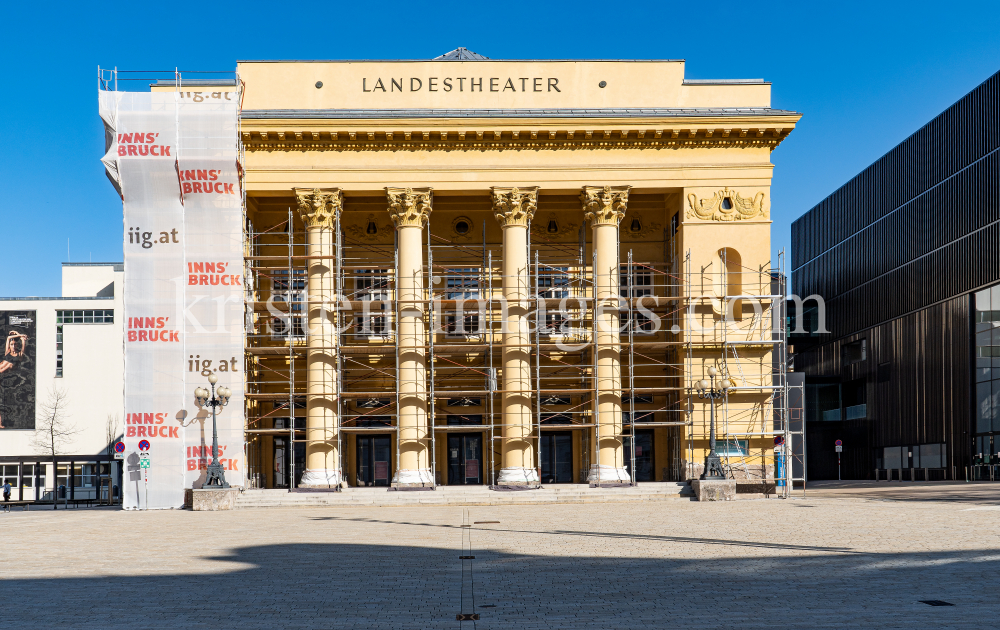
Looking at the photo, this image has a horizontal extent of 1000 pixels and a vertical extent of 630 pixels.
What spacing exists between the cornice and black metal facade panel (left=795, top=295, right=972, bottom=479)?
2476 centimetres

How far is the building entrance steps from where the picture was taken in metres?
33.5

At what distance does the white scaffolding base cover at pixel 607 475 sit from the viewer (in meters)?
36.3

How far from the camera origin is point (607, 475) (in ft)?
120

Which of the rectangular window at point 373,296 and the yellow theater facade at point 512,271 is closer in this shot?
the yellow theater facade at point 512,271

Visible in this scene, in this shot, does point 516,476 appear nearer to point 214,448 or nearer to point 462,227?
point 214,448

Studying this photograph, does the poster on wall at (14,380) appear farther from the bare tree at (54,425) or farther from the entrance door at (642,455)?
the entrance door at (642,455)

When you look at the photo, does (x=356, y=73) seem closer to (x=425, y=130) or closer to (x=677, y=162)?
(x=425, y=130)

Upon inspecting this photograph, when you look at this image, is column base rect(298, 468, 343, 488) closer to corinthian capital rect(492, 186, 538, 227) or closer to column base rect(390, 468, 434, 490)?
column base rect(390, 468, 434, 490)

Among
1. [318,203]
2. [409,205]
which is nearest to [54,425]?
[318,203]

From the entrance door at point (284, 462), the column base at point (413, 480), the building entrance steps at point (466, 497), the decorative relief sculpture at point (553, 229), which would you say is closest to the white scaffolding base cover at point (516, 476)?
the building entrance steps at point (466, 497)

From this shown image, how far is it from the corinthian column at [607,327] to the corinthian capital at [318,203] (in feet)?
30.5

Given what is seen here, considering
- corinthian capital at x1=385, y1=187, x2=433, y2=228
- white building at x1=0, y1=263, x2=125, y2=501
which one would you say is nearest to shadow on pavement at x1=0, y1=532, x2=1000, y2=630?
corinthian capital at x1=385, y1=187, x2=433, y2=228

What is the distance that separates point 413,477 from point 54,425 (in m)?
36.0

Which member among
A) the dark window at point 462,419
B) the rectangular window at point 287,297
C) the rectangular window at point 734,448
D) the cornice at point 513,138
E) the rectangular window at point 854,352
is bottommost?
the rectangular window at point 734,448
